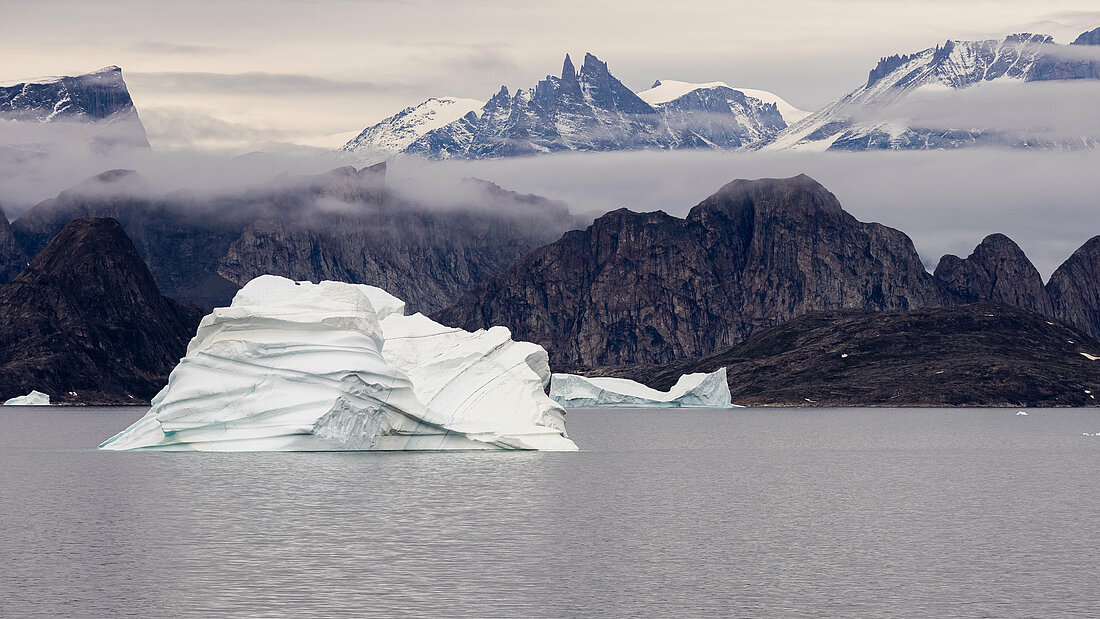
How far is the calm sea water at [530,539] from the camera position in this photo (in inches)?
1854

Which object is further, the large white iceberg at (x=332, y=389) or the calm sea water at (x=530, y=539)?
the large white iceberg at (x=332, y=389)

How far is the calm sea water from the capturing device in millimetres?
47094

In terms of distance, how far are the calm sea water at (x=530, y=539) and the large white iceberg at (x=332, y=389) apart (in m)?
2.36

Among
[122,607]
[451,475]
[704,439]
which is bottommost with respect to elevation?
[704,439]

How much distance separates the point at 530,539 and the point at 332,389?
1468 inches

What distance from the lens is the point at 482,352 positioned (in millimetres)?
108562

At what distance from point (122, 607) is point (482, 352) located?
2519 inches

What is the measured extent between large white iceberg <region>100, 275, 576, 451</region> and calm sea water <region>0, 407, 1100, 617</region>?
2362mm

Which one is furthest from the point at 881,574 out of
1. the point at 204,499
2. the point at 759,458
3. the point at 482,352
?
the point at 759,458

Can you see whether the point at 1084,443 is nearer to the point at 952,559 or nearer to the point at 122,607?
the point at 952,559

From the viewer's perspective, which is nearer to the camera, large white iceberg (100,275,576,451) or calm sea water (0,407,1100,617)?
calm sea water (0,407,1100,617)

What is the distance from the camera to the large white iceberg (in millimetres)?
97750

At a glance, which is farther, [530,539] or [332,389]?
[332,389]

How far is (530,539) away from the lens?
63500 millimetres
